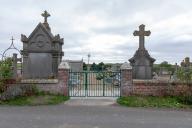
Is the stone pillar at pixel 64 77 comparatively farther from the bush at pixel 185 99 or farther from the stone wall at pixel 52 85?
the bush at pixel 185 99

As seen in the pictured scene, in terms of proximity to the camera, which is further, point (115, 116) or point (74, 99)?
point (74, 99)

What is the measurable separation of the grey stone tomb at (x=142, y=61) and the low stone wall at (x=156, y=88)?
4220mm

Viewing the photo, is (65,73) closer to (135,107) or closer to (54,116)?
(135,107)

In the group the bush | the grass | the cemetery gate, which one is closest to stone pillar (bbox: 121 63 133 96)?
the cemetery gate

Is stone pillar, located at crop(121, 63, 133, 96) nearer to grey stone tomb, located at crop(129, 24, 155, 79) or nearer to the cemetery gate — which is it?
the cemetery gate

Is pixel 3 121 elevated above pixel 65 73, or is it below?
below

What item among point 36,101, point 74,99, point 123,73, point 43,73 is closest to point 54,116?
point 36,101

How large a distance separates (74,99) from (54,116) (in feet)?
16.5

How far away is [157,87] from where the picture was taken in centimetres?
1628

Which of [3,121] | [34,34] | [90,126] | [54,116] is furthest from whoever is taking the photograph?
[34,34]

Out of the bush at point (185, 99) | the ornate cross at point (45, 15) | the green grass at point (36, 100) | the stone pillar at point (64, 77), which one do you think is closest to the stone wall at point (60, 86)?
the stone pillar at point (64, 77)

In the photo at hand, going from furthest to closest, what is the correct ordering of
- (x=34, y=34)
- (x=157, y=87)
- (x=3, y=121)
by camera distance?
(x=34, y=34), (x=157, y=87), (x=3, y=121)

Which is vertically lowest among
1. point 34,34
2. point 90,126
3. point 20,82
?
point 90,126

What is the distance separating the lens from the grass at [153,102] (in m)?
14.3
